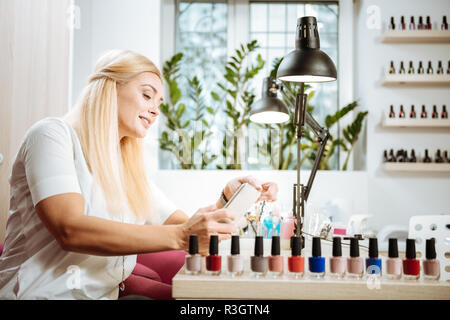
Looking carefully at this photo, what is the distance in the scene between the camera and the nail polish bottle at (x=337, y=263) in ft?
3.13

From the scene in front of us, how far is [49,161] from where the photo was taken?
93 cm

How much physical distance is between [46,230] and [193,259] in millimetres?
350

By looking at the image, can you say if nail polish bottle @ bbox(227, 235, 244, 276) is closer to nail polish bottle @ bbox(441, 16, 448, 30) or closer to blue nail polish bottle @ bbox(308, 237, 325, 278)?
blue nail polish bottle @ bbox(308, 237, 325, 278)

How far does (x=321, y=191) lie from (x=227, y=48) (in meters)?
1.53

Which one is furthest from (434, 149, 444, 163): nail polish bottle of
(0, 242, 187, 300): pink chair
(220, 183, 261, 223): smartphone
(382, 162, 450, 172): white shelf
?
(220, 183, 261, 223): smartphone

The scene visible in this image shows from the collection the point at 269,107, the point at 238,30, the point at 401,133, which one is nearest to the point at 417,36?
the point at 401,133

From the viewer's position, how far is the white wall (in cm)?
351

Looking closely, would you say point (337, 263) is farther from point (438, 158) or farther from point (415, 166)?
point (438, 158)

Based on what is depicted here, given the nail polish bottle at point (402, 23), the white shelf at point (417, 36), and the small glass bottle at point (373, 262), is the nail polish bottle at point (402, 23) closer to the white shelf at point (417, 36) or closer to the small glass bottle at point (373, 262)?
A: the white shelf at point (417, 36)

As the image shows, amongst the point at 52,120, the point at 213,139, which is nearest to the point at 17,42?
the point at 52,120

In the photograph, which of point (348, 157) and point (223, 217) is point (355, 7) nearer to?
point (348, 157)

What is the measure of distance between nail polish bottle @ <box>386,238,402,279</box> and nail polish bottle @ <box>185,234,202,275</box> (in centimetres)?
41

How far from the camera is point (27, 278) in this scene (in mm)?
954

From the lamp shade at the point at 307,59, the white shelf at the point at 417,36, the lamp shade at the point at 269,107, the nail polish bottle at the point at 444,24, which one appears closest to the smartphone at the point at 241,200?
the lamp shade at the point at 307,59
